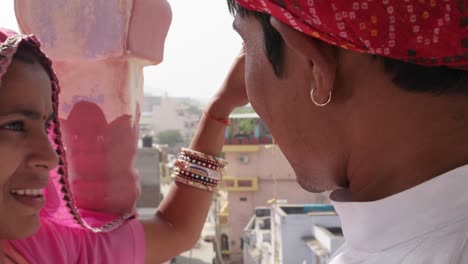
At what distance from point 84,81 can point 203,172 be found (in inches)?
16.1

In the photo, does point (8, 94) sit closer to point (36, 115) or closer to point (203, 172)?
point (36, 115)

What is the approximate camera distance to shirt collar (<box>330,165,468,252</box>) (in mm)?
546

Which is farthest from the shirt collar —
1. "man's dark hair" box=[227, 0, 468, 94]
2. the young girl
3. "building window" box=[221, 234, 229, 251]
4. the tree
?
the tree

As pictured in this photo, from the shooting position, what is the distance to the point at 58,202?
1078 millimetres

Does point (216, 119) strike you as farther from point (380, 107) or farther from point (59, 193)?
point (380, 107)

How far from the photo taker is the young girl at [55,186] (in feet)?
2.89

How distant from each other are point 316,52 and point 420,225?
10.2 inches

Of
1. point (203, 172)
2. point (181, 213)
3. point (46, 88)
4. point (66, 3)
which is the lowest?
point (181, 213)

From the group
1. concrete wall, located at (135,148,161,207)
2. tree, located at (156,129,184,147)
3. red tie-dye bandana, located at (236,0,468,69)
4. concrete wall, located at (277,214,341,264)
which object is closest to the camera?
red tie-dye bandana, located at (236,0,468,69)

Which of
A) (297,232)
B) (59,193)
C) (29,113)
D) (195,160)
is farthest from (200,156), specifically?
(297,232)

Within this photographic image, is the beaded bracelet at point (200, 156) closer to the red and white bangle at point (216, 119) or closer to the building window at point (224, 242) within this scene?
the red and white bangle at point (216, 119)

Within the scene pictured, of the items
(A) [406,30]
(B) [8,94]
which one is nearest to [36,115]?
(B) [8,94]

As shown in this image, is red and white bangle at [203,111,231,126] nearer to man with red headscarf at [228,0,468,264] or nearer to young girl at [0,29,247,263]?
young girl at [0,29,247,263]

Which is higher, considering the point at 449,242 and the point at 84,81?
the point at 84,81
